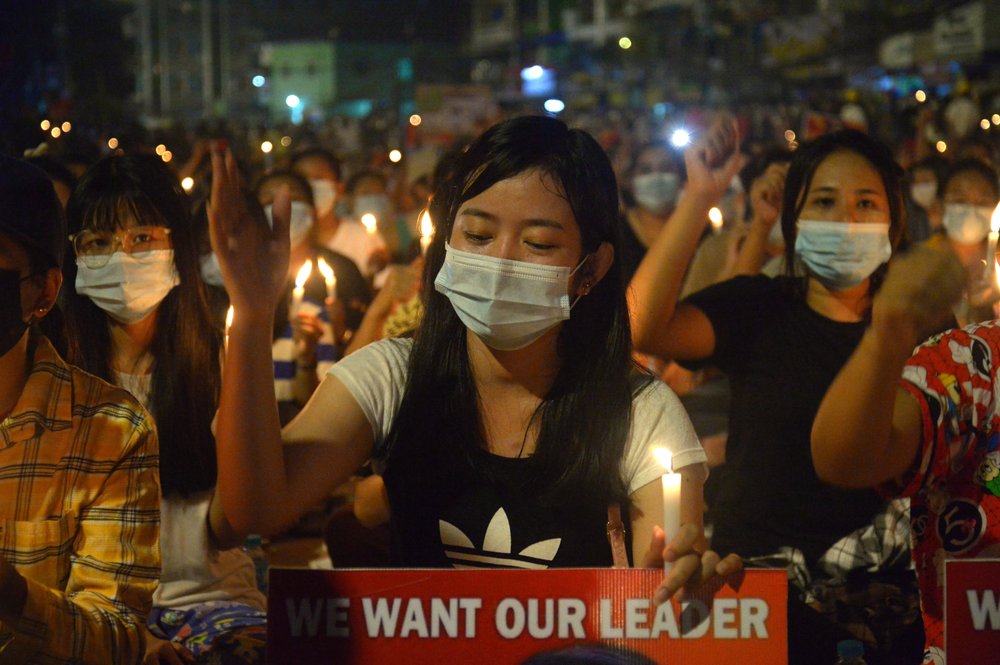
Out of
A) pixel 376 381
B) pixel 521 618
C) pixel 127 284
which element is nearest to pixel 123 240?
pixel 127 284

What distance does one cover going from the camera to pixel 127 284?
162 inches

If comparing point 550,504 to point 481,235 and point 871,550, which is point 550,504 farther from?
point 871,550

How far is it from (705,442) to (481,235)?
9.91 feet

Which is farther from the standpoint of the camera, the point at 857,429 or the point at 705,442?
the point at 705,442

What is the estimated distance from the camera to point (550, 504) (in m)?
3.07

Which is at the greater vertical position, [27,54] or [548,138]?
[27,54]

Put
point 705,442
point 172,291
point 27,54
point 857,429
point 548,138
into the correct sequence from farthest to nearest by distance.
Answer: point 27,54, point 705,442, point 172,291, point 548,138, point 857,429

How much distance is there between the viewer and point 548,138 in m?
3.15

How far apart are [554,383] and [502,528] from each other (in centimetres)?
40

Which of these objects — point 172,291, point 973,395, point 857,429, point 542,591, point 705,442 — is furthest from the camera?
point 705,442

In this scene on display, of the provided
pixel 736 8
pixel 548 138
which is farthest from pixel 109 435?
pixel 736 8

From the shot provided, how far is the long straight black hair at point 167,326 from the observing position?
398 centimetres

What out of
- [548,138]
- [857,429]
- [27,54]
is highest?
[27,54]

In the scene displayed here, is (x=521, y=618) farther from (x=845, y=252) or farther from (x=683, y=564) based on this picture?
(x=845, y=252)
